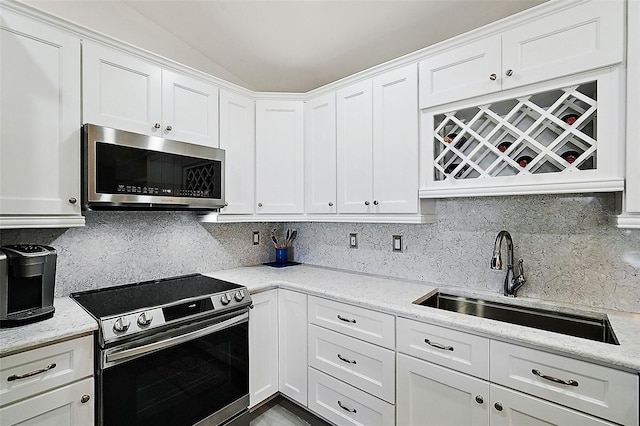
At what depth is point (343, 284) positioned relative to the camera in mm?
2145

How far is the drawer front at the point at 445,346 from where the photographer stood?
1.40 meters

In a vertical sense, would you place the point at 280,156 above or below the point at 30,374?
above

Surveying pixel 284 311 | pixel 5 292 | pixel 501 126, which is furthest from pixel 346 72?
pixel 5 292

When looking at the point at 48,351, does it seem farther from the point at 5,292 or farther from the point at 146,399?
the point at 146,399

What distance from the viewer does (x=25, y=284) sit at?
1.38m

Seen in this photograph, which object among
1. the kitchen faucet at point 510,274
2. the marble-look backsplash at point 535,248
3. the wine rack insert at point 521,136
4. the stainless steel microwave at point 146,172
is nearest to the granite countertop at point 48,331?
the stainless steel microwave at point 146,172

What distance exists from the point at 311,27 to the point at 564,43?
1482 mm

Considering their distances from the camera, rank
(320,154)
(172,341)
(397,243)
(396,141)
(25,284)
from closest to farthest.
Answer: (25,284)
(172,341)
(396,141)
(397,243)
(320,154)

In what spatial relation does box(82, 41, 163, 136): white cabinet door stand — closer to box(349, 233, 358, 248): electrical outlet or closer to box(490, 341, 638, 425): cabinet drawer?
box(349, 233, 358, 248): electrical outlet

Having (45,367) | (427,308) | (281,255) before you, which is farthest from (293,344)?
(45,367)

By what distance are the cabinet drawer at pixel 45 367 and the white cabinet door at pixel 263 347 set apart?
92 cm

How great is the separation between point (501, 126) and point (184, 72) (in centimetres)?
195

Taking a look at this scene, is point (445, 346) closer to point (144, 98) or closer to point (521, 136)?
point (521, 136)

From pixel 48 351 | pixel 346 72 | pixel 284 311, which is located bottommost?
pixel 284 311
